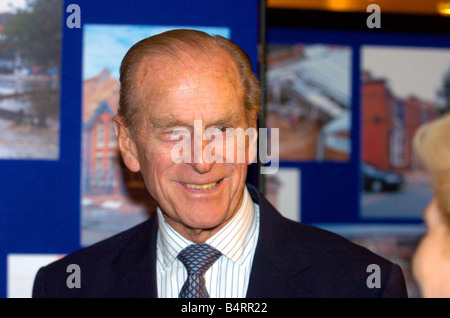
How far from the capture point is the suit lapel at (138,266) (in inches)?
69.9

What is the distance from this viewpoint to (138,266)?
5.96ft

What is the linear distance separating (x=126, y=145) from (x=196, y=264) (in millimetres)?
403

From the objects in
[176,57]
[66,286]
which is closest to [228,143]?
[176,57]

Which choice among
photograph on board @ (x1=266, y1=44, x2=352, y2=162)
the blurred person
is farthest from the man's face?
photograph on board @ (x1=266, y1=44, x2=352, y2=162)

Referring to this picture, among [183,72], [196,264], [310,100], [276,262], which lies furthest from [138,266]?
[310,100]

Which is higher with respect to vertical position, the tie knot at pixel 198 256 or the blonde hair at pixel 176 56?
the blonde hair at pixel 176 56

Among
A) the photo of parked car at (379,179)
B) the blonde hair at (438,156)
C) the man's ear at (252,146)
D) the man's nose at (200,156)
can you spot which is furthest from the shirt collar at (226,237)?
the photo of parked car at (379,179)

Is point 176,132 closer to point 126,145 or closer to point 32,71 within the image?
point 126,145

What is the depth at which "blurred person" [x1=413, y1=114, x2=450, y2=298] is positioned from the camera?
4.13ft

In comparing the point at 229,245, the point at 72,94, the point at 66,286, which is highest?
the point at 72,94

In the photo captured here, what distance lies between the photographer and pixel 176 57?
167 cm

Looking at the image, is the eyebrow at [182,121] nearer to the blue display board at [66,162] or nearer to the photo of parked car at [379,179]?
the blue display board at [66,162]

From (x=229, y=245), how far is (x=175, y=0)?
0.76 m
